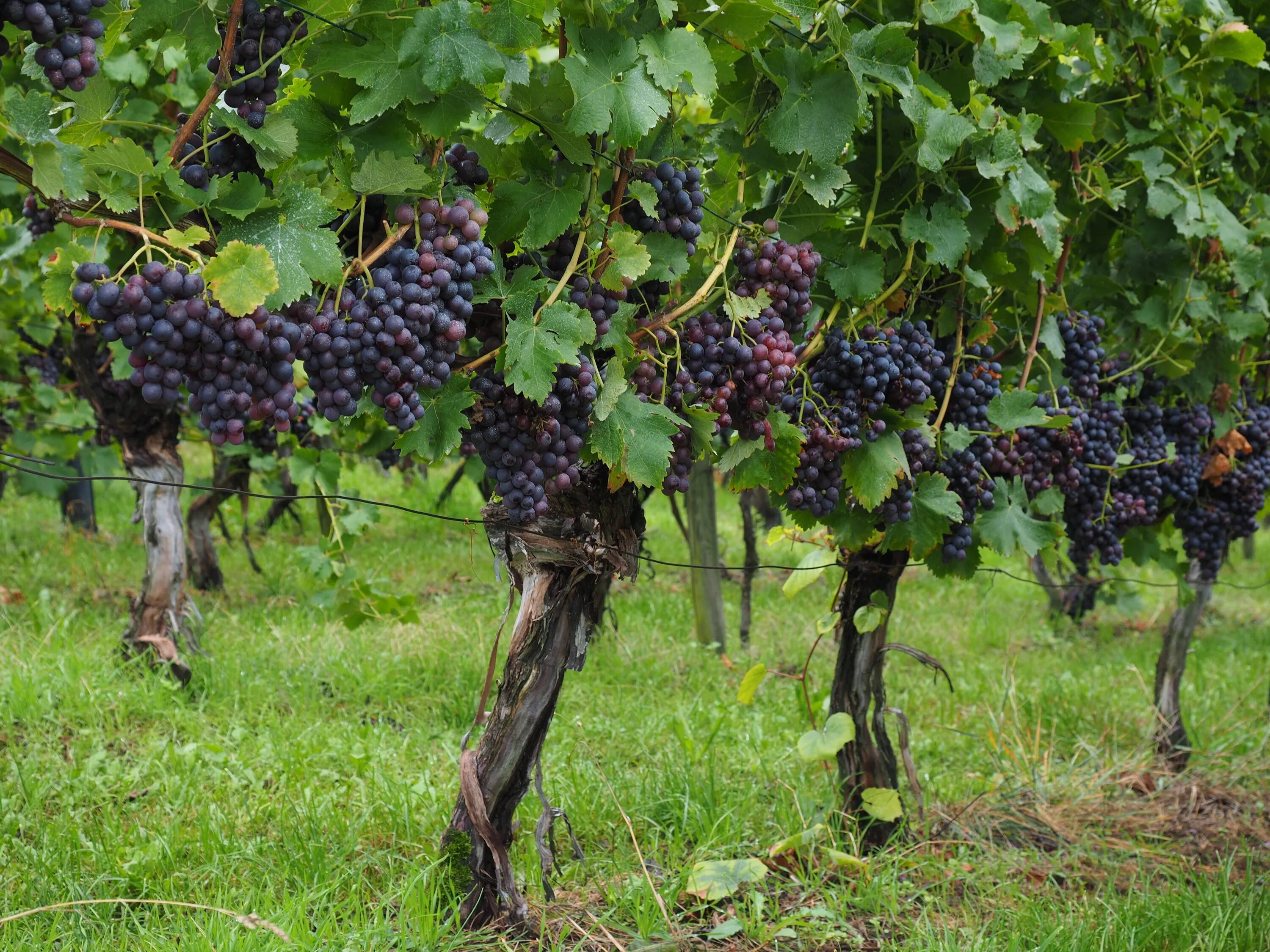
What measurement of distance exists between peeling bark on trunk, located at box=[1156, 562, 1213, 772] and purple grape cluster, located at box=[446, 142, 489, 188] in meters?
3.85

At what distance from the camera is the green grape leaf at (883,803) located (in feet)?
10.3

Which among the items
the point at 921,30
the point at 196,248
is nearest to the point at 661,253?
the point at 196,248

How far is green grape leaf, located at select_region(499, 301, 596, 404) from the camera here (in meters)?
1.76

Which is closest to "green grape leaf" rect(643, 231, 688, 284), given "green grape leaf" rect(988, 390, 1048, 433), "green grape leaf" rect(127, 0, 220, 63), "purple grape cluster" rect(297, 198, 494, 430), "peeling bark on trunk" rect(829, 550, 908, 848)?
"purple grape cluster" rect(297, 198, 494, 430)

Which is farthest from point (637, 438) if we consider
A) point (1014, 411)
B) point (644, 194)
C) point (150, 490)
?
point (150, 490)

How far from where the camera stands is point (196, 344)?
4.82 feet

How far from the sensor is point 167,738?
3.80 metres

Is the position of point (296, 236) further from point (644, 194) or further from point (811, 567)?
point (811, 567)

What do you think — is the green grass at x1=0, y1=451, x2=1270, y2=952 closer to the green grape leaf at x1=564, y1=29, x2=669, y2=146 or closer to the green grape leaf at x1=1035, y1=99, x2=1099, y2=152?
the green grape leaf at x1=564, y1=29, x2=669, y2=146

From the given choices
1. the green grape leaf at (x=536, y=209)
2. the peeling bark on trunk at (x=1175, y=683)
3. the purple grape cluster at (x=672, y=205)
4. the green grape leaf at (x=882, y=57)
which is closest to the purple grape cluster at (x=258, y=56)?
the green grape leaf at (x=536, y=209)

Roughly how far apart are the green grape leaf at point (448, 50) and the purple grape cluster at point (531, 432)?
0.53 meters

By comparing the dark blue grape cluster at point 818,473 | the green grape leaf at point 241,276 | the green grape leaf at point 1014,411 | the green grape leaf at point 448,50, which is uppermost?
the green grape leaf at point 448,50

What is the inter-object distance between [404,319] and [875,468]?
130 centimetres

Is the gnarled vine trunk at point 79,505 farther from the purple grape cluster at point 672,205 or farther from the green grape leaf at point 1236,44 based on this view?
the green grape leaf at point 1236,44
